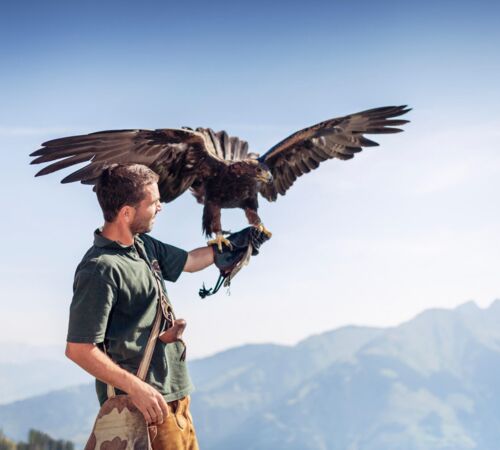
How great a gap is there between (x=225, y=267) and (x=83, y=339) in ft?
3.70

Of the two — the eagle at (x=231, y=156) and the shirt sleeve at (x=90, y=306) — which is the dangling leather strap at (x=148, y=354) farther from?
the eagle at (x=231, y=156)

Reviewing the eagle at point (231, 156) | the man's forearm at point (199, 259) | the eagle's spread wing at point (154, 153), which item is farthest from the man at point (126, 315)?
the eagle at point (231, 156)

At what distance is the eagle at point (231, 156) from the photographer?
17.1ft

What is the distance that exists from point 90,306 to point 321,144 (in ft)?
11.1

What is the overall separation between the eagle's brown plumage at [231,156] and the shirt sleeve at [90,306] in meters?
1.67

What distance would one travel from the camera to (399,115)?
18.9 ft

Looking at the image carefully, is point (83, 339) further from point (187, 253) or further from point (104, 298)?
point (187, 253)

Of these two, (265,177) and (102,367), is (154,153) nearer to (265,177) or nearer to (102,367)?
(265,177)

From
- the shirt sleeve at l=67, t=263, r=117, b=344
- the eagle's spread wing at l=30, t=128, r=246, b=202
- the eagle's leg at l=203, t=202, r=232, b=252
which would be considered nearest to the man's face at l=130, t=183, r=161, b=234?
the shirt sleeve at l=67, t=263, r=117, b=344

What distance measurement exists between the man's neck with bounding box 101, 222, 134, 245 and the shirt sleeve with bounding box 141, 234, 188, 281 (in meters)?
0.41

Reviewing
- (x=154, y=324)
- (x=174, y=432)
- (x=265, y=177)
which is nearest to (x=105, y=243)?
(x=154, y=324)

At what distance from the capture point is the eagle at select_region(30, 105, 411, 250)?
17.1ft

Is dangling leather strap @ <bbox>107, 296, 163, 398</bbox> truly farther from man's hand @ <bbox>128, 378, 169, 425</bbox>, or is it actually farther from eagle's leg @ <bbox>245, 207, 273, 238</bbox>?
eagle's leg @ <bbox>245, 207, 273, 238</bbox>

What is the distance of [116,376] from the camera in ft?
10.1
